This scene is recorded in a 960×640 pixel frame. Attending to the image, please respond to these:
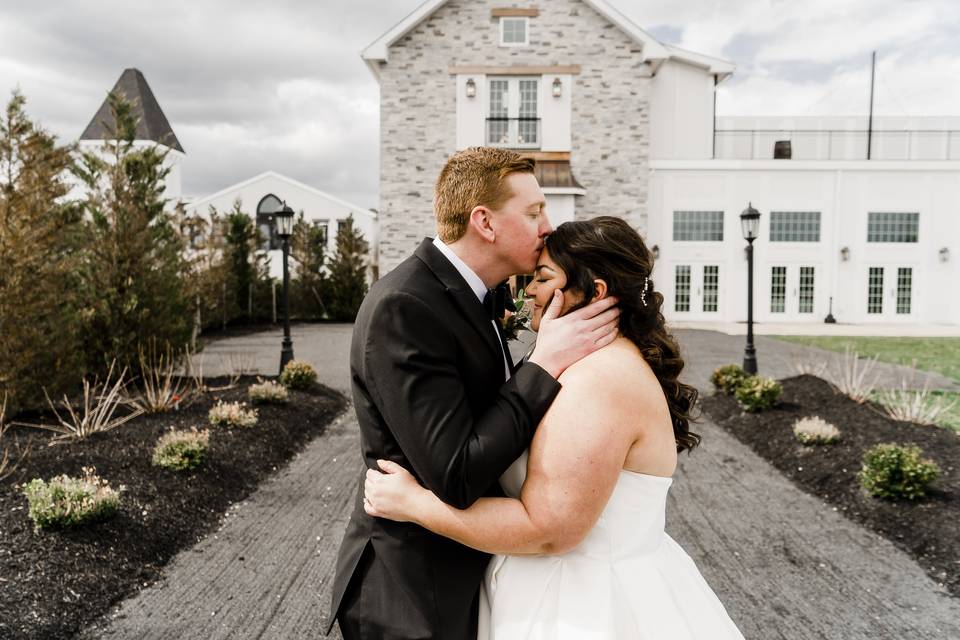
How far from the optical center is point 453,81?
2331 cm

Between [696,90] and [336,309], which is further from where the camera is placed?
[336,309]

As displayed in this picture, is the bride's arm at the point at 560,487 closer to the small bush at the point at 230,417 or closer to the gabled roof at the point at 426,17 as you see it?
the small bush at the point at 230,417

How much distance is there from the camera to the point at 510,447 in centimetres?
183

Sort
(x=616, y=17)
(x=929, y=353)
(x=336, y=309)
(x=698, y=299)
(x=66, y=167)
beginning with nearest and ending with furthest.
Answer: (x=66, y=167), (x=929, y=353), (x=616, y=17), (x=698, y=299), (x=336, y=309)

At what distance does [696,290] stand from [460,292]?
25.8 metres

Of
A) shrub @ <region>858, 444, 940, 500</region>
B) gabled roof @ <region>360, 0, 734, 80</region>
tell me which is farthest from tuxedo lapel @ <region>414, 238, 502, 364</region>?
gabled roof @ <region>360, 0, 734, 80</region>

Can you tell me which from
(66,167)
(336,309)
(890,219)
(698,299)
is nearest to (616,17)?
(698,299)

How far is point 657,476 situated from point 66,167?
10109mm

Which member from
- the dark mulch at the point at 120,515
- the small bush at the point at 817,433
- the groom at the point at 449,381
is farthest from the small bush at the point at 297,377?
the groom at the point at 449,381

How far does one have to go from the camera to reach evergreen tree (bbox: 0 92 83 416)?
8578mm

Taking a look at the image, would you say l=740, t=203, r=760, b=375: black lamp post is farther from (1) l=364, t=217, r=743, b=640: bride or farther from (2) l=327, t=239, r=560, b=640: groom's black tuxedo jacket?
(2) l=327, t=239, r=560, b=640: groom's black tuxedo jacket

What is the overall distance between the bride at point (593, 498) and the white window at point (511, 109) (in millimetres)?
21970

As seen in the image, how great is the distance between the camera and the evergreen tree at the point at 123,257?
11289 mm

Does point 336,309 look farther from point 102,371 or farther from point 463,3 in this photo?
point 102,371
